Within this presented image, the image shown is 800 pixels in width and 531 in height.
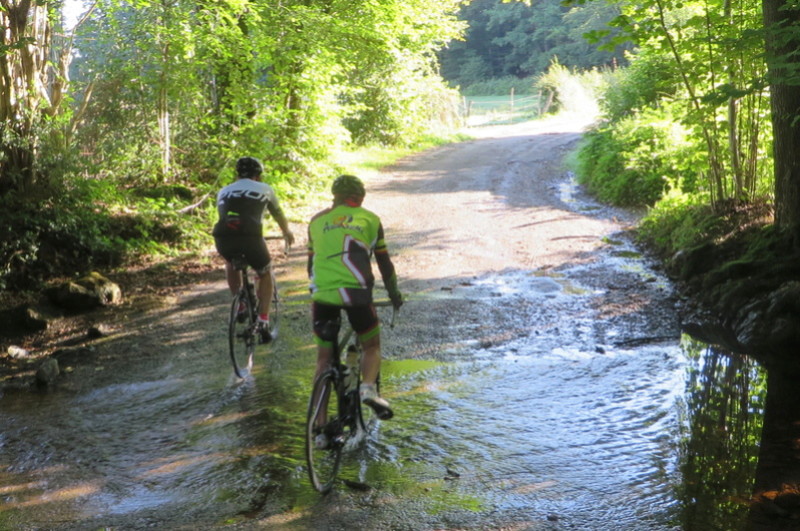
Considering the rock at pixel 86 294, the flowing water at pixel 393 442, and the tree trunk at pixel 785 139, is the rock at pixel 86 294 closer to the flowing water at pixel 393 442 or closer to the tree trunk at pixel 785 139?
the flowing water at pixel 393 442

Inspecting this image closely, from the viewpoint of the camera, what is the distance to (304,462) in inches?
208

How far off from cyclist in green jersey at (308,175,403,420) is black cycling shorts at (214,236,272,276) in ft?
6.97

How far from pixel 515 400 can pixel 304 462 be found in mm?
2112

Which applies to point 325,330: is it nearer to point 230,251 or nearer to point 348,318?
point 348,318

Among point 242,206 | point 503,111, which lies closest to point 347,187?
point 242,206

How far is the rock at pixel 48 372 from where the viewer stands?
730 centimetres

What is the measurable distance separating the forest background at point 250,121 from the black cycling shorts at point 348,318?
16.0 ft

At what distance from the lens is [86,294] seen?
10.1 m

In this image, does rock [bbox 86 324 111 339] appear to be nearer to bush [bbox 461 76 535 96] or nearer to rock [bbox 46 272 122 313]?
rock [bbox 46 272 122 313]

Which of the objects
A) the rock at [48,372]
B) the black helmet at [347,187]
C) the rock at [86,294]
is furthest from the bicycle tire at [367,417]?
the rock at [86,294]

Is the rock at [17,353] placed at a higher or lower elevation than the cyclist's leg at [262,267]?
lower

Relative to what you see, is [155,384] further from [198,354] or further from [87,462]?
[87,462]

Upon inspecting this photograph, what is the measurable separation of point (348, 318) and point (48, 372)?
4.00 meters

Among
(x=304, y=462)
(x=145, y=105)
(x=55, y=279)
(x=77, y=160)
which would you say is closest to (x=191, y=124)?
(x=145, y=105)
